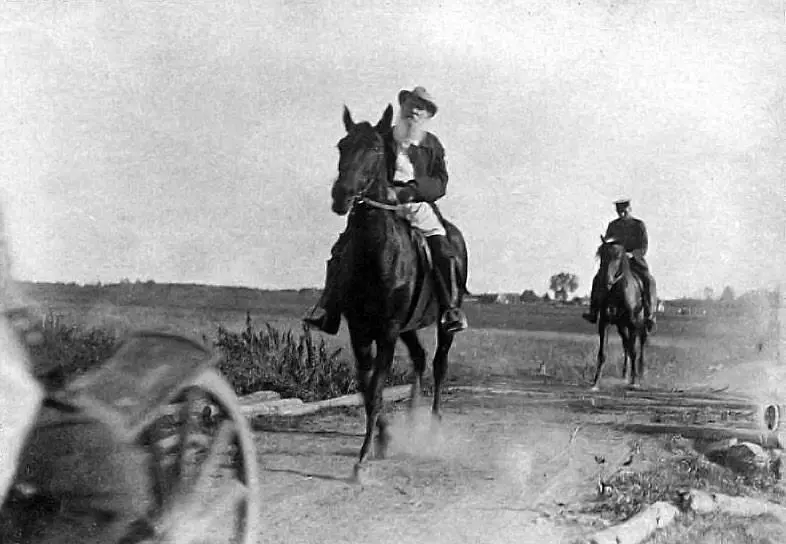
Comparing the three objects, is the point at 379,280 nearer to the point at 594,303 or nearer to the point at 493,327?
the point at 493,327

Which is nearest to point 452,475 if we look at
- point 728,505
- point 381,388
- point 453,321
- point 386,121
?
point 381,388

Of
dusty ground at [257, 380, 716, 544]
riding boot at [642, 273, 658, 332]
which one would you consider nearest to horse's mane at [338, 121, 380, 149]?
dusty ground at [257, 380, 716, 544]

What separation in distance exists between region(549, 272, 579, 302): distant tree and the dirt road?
0.36 m

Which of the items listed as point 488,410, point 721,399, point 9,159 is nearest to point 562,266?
point 488,410

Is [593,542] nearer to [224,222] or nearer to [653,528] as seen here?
[653,528]

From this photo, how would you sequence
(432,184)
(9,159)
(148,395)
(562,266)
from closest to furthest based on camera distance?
(148,395) → (9,159) → (432,184) → (562,266)

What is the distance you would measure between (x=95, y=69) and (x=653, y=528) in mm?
2189

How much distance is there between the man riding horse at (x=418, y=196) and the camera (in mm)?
3047

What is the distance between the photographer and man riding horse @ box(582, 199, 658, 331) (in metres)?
3.32

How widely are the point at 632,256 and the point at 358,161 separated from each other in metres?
0.98

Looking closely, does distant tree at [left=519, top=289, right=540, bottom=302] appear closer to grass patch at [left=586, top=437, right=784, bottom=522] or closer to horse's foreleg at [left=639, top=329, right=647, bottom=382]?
horse's foreleg at [left=639, top=329, right=647, bottom=382]

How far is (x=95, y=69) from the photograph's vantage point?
290 centimetres

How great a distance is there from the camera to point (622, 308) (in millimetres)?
3271

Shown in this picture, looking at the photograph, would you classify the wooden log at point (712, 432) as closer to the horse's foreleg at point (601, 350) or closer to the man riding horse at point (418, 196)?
the horse's foreleg at point (601, 350)
